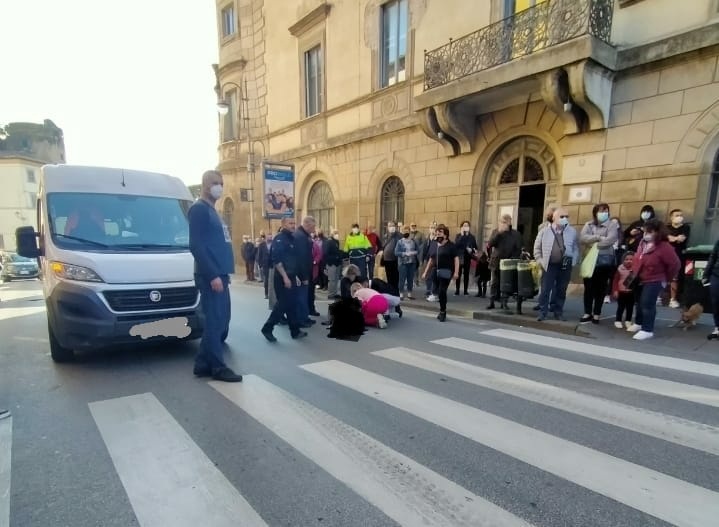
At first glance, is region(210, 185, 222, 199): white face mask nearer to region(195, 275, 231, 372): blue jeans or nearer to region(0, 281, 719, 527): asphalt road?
region(195, 275, 231, 372): blue jeans

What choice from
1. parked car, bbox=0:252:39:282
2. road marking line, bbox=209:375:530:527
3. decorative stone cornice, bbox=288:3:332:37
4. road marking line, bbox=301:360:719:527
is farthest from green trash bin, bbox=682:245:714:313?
parked car, bbox=0:252:39:282

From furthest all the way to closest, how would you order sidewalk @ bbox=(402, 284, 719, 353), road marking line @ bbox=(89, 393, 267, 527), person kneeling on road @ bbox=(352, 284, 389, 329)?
person kneeling on road @ bbox=(352, 284, 389, 329)
sidewalk @ bbox=(402, 284, 719, 353)
road marking line @ bbox=(89, 393, 267, 527)

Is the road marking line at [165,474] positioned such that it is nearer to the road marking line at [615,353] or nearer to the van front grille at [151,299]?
the van front grille at [151,299]

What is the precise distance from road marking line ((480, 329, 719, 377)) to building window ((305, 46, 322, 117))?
1408cm

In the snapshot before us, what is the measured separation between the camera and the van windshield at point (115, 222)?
4.76 meters

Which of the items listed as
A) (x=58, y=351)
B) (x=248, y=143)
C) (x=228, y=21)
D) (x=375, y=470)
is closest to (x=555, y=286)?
(x=375, y=470)

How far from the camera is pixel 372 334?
6.30m

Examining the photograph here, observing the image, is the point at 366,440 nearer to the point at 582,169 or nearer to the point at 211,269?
the point at 211,269

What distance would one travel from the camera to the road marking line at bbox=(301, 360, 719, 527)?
2170mm

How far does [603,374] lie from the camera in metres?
4.29

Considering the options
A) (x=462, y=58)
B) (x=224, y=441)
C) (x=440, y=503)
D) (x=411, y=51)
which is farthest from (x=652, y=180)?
(x=224, y=441)

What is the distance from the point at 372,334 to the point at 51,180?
4.99 meters

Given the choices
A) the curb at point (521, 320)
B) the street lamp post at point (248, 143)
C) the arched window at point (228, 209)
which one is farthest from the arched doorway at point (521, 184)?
the arched window at point (228, 209)

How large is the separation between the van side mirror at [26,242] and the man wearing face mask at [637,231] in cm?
951
